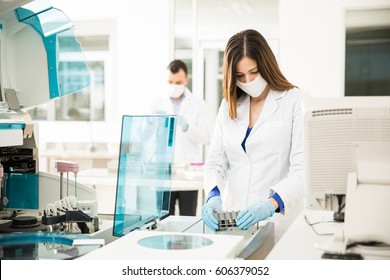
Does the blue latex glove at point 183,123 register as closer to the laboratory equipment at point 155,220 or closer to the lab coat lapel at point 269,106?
the lab coat lapel at point 269,106

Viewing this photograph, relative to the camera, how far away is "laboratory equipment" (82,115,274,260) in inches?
47.4

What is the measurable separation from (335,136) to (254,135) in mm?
664

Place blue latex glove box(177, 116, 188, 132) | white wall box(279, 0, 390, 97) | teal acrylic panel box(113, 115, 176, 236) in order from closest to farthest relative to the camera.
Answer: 1. teal acrylic panel box(113, 115, 176, 236)
2. blue latex glove box(177, 116, 188, 132)
3. white wall box(279, 0, 390, 97)

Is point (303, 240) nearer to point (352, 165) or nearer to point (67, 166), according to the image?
point (352, 165)

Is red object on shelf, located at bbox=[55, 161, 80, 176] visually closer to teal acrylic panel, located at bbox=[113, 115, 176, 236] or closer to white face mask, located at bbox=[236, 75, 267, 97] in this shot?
teal acrylic panel, located at bbox=[113, 115, 176, 236]

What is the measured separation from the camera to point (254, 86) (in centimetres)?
196

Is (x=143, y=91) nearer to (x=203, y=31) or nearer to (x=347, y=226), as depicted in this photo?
(x=203, y=31)

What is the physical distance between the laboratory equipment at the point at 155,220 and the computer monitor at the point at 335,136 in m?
0.27

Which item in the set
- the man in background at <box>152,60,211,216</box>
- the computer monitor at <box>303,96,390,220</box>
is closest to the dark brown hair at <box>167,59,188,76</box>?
the man in background at <box>152,60,211,216</box>

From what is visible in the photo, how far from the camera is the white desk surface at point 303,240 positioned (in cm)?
130

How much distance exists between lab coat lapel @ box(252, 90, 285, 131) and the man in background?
1600 mm

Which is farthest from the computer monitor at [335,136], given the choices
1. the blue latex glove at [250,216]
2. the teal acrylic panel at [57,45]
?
the teal acrylic panel at [57,45]

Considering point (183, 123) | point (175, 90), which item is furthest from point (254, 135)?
point (175, 90)

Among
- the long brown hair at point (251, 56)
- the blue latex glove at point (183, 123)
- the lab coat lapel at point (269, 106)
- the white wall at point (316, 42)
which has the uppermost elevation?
the white wall at point (316, 42)
